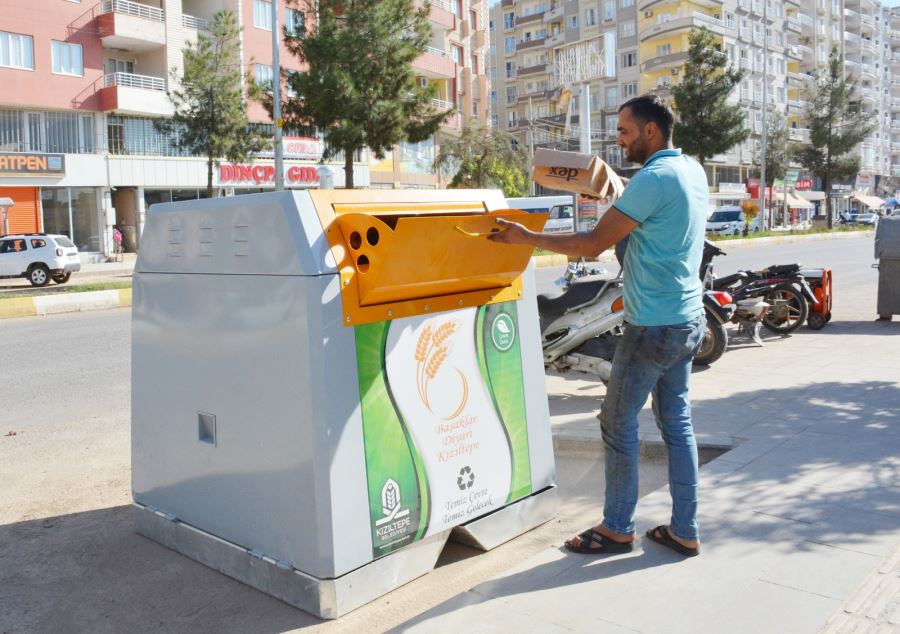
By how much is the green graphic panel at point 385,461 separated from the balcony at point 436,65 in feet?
154

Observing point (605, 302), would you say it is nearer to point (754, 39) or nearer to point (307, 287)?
point (307, 287)

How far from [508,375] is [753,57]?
257 ft

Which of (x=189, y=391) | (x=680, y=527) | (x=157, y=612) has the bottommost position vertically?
(x=157, y=612)

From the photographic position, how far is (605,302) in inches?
277

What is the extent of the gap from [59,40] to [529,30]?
183 ft

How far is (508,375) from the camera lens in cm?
386

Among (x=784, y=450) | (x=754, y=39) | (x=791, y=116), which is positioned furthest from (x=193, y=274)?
(x=791, y=116)

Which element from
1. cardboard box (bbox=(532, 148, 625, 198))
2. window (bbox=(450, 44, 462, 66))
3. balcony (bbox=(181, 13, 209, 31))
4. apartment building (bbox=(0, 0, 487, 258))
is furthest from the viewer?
window (bbox=(450, 44, 462, 66))

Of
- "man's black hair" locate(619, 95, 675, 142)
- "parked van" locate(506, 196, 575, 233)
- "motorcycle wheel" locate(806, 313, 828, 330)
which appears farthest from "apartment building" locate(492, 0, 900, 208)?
"man's black hair" locate(619, 95, 675, 142)

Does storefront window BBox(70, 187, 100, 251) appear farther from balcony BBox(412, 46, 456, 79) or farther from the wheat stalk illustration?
the wheat stalk illustration

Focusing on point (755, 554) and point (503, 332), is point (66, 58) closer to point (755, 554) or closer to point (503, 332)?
point (503, 332)

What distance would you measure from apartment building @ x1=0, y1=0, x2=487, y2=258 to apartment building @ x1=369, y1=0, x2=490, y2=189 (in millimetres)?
8041

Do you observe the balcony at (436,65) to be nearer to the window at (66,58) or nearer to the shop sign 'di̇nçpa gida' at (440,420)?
the window at (66,58)

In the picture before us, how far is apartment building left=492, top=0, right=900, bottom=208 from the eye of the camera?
68188 mm
